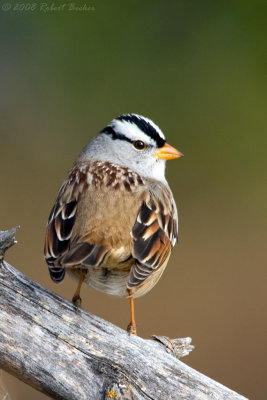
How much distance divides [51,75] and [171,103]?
Result: 1657 mm

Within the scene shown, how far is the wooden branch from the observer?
362 centimetres

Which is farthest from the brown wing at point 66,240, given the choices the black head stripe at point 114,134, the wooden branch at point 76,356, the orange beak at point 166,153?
the orange beak at point 166,153

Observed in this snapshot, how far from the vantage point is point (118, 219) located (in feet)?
13.5

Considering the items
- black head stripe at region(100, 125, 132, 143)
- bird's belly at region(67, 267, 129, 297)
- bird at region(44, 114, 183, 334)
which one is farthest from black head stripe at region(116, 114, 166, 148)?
bird's belly at region(67, 267, 129, 297)

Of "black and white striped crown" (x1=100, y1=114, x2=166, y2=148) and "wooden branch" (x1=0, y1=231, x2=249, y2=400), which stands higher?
"black and white striped crown" (x1=100, y1=114, x2=166, y2=148)

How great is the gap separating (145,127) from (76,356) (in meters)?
1.85

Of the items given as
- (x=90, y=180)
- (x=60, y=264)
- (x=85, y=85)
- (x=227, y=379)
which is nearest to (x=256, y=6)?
(x=85, y=85)

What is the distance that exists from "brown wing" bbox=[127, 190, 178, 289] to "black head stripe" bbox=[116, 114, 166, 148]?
43cm

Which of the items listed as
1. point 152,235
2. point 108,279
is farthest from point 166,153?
point 108,279

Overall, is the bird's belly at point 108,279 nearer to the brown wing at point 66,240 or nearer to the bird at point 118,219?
the bird at point 118,219

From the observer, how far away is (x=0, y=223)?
813cm

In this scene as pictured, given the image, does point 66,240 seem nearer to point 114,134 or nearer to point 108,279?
point 108,279

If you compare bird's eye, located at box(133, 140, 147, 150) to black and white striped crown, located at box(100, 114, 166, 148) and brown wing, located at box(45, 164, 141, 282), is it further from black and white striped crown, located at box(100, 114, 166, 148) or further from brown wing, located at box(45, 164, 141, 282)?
brown wing, located at box(45, 164, 141, 282)

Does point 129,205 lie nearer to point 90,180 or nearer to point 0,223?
point 90,180
